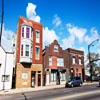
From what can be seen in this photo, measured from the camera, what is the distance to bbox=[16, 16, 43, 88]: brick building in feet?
65.8

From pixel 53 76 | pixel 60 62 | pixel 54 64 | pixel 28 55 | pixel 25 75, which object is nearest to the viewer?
pixel 25 75

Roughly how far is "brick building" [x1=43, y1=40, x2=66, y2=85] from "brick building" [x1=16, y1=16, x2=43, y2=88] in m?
1.94

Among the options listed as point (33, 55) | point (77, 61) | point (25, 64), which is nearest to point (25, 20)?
point (33, 55)

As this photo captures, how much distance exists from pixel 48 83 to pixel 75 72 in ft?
30.3

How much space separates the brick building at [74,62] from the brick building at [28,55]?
8982mm

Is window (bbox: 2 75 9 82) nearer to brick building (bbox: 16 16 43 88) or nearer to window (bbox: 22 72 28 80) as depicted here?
brick building (bbox: 16 16 43 88)

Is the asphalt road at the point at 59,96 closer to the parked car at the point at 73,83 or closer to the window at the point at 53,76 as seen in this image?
the parked car at the point at 73,83

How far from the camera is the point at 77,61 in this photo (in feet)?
99.1

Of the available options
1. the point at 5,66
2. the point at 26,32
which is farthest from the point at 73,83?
the point at 26,32

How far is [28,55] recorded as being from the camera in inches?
822

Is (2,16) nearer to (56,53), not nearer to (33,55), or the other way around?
(33,55)

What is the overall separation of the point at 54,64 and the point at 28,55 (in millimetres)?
7112

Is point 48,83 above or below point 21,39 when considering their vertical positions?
below

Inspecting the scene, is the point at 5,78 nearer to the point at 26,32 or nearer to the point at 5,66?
the point at 5,66
